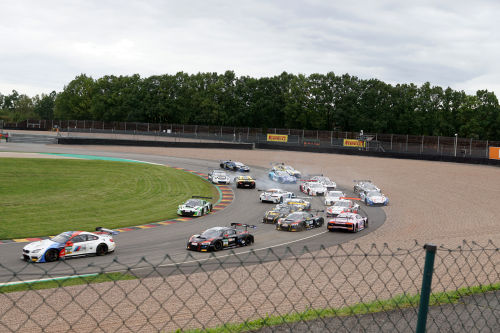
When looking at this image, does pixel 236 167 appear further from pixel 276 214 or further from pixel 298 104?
pixel 298 104

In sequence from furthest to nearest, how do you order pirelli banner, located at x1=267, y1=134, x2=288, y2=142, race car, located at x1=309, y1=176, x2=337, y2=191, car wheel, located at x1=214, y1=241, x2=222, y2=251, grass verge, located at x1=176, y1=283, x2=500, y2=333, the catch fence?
pirelli banner, located at x1=267, y1=134, x2=288, y2=142 < the catch fence < race car, located at x1=309, y1=176, x2=337, y2=191 < car wheel, located at x1=214, y1=241, x2=222, y2=251 < grass verge, located at x1=176, y1=283, x2=500, y2=333

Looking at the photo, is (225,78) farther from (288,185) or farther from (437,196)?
(437,196)

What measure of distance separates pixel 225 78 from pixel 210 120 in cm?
1137

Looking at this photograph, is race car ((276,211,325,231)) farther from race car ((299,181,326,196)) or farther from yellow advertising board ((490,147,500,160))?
yellow advertising board ((490,147,500,160))

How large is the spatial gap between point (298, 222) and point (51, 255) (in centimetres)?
1300

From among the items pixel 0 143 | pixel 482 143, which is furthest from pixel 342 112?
pixel 0 143

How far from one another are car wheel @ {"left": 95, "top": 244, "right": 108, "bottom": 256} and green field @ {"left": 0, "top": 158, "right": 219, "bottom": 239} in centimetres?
497

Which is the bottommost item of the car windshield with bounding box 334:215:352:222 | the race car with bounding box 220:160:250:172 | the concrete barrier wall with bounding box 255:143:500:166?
the car windshield with bounding box 334:215:352:222

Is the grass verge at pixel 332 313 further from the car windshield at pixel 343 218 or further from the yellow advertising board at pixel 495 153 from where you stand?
the yellow advertising board at pixel 495 153

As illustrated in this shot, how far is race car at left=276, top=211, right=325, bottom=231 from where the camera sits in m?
26.0

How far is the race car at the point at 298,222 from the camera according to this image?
2602cm

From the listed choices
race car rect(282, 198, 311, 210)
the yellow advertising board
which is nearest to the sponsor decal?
the yellow advertising board

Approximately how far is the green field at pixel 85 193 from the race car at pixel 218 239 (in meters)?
6.88

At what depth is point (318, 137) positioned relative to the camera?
270 feet
